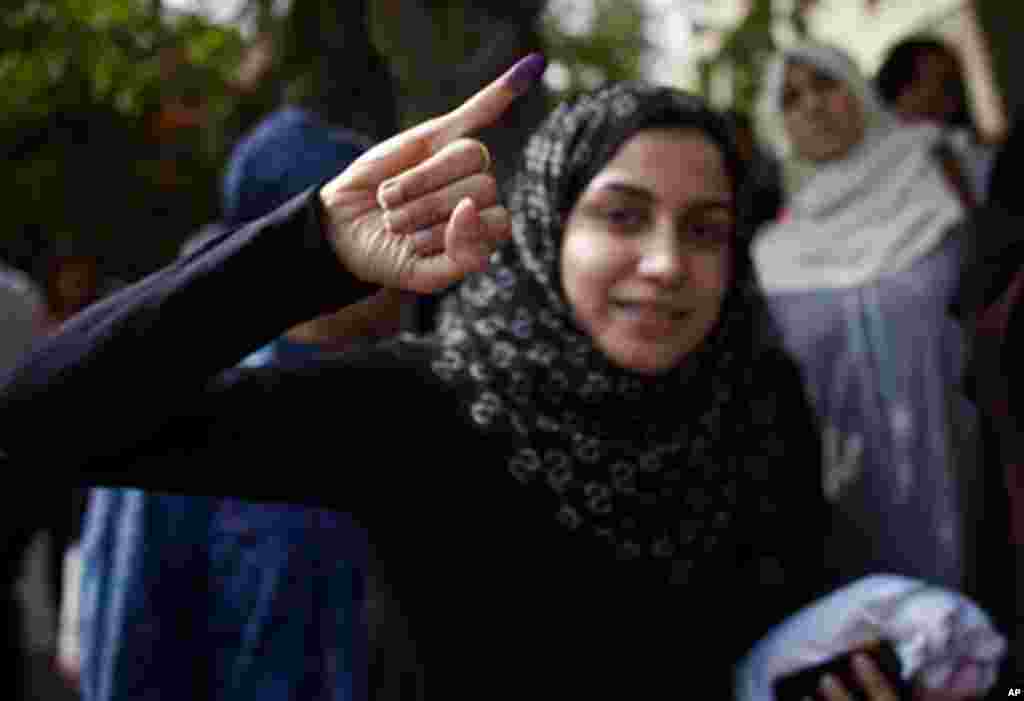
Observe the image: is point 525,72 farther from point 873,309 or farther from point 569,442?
point 873,309

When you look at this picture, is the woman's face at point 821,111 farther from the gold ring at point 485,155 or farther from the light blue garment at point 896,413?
the gold ring at point 485,155

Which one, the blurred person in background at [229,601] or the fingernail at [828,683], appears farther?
the blurred person in background at [229,601]

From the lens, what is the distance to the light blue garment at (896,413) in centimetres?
271

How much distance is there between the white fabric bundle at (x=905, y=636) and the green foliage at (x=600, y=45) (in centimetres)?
85

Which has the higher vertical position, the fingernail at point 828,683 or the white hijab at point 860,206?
the white hijab at point 860,206

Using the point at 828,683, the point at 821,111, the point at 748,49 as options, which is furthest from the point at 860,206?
the point at 828,683

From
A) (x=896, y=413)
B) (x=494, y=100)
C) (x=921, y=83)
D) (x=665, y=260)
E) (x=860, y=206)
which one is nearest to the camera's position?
(x=494, y=100)

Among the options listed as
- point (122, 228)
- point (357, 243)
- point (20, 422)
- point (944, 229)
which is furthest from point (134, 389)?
point (122, 228)

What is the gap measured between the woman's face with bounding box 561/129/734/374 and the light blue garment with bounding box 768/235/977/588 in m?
1.08

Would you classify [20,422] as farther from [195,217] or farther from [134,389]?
[195,217]

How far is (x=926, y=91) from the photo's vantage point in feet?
12.2

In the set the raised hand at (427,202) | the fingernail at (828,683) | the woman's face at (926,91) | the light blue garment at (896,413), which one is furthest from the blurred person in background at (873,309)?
the raised hand at (427,202)

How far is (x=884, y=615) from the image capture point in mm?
1596

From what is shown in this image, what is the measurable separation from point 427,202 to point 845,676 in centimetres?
81
